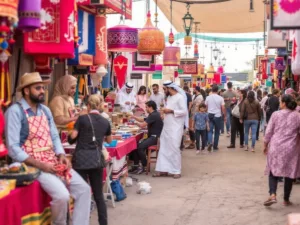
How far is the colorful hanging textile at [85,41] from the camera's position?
8.98 metres

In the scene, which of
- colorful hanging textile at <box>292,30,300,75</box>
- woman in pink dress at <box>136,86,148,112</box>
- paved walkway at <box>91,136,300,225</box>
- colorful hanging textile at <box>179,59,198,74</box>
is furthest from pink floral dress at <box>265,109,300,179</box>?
colorful hanging textile at <box>179,59,198,74</box>

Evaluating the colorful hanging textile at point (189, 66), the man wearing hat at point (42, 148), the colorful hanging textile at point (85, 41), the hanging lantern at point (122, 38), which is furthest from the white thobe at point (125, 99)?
the colorful hanging textile at point (189, 66)

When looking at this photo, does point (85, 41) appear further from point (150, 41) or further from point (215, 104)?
point (215, 104)

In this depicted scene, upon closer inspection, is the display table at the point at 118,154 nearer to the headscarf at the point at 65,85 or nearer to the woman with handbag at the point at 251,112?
the headscarf at the point at 65,85

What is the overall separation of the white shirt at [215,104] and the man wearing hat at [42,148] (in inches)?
364

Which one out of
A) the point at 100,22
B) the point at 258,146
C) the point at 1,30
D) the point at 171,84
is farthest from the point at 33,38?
the point at 258,146

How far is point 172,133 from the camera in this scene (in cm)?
1087

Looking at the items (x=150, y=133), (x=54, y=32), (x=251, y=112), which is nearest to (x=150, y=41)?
(x=150, y=133)

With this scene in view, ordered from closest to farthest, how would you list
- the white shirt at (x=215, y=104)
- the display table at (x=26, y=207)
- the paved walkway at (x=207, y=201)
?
the display table at (x=26, y=207), the paved walkway at (x=207, y=201), the white shirt at (x=215, y=104)

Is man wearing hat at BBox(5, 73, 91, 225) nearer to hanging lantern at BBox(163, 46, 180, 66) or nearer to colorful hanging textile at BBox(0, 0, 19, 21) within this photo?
colorful hanging textile at BBox(0, 0, 19, 21)

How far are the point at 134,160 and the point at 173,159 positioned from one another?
2.99 feet

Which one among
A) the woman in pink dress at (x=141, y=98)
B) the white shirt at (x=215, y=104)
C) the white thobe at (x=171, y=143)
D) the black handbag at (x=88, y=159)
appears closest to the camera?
the black handbag at (x=88, y=159)

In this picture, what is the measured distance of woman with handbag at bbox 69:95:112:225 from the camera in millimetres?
6352

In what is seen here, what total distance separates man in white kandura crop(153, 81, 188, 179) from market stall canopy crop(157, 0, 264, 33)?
2.83 metres
